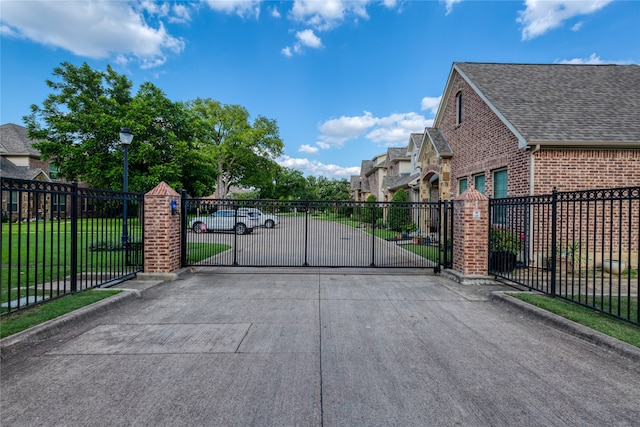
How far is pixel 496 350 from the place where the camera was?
4055 mm

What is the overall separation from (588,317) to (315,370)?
4.26 m

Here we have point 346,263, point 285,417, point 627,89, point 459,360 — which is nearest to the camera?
point 285,417

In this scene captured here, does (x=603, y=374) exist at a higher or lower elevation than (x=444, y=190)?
lower

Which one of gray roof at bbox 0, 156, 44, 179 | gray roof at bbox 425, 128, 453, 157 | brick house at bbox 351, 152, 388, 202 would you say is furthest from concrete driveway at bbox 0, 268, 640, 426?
gray roof at bbox 0, 156, 44, 179

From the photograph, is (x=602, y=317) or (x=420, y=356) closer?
(x=420, y=356)

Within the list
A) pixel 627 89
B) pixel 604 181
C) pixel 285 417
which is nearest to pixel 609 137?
pixel 604 181

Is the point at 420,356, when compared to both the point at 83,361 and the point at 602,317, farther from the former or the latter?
the point at 83,361

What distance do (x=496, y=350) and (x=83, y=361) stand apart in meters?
4.81

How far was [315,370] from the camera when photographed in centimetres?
348

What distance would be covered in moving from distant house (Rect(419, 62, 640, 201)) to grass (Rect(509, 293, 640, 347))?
14.4ft

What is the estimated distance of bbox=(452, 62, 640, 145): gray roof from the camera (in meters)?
9.21

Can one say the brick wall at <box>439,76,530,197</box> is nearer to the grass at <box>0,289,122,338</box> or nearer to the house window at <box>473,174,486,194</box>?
the house window at <box>473,174,486,194</box>

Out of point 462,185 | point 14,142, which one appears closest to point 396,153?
point 462,185

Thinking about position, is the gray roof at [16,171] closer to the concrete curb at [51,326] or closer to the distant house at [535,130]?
the concrete curb at [51,326]
